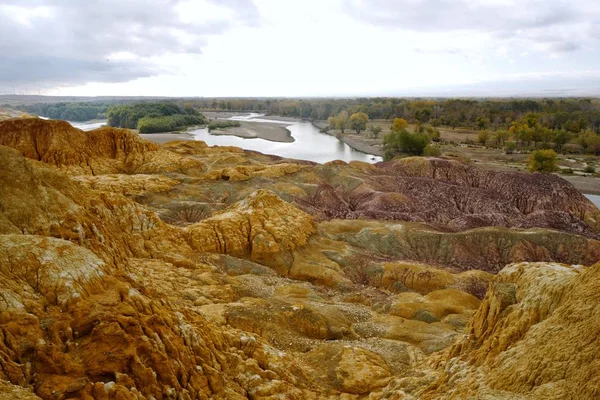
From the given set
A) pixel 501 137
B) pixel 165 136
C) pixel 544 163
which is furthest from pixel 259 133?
pixel 544 163

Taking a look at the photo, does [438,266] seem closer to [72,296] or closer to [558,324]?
[558,324]

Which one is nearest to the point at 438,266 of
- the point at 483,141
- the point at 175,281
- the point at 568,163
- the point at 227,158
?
the point at 175,281

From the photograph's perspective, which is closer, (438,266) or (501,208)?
(438,266)

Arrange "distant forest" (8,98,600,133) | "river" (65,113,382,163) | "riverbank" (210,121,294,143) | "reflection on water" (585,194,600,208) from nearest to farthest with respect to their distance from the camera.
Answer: "reflection on water" (585,194,600,208) → "river" (65,113,382,163) → "distant forest" (8,98,600,133) → "riverbank" (210,121,294,143)

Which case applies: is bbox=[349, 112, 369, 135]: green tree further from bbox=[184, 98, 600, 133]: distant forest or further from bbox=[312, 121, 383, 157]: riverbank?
bbox=[184, 98, 600, 133]: distant forest

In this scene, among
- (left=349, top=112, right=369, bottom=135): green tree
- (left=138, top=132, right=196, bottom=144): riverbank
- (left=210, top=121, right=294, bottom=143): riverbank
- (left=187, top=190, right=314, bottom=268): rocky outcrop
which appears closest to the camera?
(left=187, top=190, right=314, bottom=268): rocky outcrop

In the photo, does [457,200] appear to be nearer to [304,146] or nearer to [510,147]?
[510,147]

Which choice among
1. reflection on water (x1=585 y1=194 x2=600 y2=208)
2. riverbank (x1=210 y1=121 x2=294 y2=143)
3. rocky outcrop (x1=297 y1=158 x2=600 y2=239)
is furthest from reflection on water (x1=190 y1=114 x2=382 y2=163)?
reflection on water (x1=585 y1=194 x2=600 y2=208)
